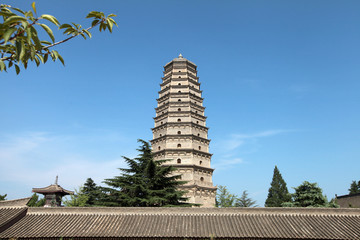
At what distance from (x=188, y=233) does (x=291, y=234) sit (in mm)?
5789

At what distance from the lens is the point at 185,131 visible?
31484 mm

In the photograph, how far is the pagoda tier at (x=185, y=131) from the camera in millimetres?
29047

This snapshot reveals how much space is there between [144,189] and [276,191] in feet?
113

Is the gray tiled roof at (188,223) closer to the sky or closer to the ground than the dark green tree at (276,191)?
closer to the ground

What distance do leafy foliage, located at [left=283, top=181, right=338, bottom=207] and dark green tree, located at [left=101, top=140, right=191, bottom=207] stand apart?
12518mm

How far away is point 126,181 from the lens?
23.3 metres

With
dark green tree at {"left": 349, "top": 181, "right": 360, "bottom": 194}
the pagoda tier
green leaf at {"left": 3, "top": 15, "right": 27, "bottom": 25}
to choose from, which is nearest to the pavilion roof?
the pagoda tier

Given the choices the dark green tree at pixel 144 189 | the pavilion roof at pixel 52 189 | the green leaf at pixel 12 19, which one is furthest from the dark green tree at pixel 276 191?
the green leaf at pixel 12 19

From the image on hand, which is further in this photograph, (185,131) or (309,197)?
(185,131)

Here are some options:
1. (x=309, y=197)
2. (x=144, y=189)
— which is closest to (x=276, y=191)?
(x=309, y=197)

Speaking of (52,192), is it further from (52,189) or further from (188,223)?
(188,223)

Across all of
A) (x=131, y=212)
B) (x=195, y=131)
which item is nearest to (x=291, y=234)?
(x=131, y=212)

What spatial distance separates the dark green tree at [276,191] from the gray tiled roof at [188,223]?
30.7m

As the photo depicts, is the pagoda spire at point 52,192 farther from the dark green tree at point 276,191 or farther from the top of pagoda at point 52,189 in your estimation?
the dark green tree at point 276,191
